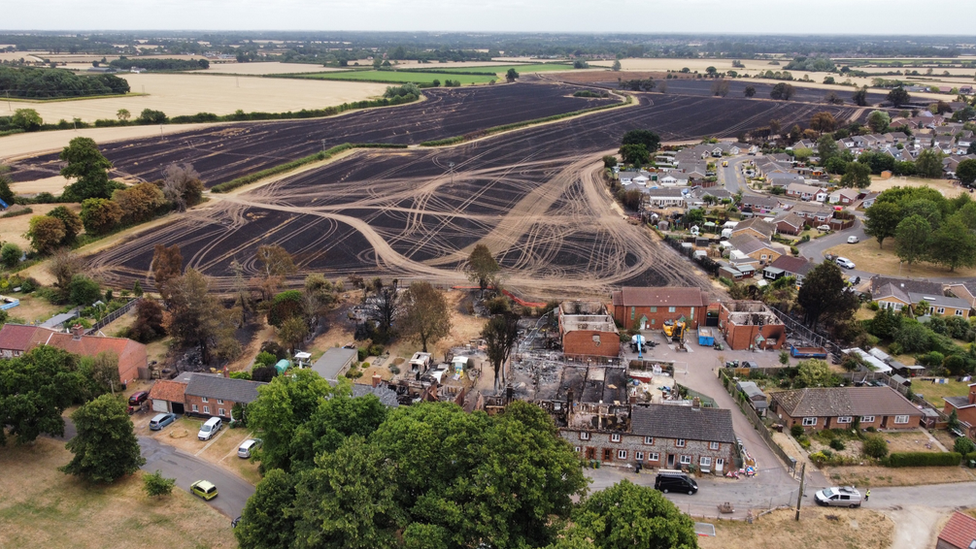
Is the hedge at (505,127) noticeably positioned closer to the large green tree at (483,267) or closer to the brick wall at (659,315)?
the large green tree at (483,267)

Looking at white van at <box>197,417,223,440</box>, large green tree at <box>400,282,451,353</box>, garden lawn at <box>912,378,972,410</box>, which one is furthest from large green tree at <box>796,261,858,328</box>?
white van at <box>197,417,223,440</box>

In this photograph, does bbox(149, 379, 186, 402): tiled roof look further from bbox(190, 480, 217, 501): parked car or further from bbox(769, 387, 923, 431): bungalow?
bbox(769, 387, 923, 431): bungalow

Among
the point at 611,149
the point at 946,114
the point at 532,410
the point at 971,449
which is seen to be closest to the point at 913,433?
the point at 971,449

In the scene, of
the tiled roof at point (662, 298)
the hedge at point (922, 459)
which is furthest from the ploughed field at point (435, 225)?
the hedge at point (922, 459)

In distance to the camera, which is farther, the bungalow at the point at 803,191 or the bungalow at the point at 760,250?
the bungalow at the point at 803,191

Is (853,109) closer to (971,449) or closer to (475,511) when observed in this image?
(971,449)

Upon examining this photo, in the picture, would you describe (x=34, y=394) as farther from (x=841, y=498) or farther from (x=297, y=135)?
(x=297, y=135)
